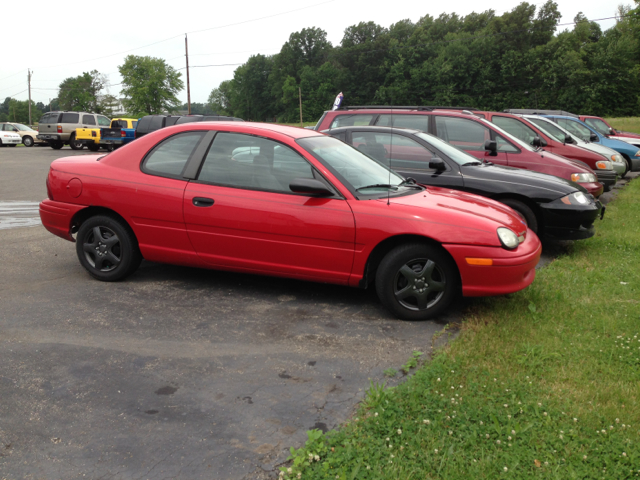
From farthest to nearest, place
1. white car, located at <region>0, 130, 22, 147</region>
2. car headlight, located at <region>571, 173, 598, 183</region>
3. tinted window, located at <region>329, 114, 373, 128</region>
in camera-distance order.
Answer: white car, located at <region>0, 130, 22, 147</region>
tinted window, located at <region>329, 114, 373, 128</region>
car headlight, located at <region>571, 173, 598, 183</region>

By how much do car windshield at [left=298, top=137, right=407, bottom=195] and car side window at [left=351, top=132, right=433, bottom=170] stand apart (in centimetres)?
145

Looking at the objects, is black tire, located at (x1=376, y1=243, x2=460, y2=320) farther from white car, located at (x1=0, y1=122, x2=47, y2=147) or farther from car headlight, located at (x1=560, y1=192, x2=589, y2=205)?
white car, located at (x1=0, y1=122, x2=47, y2=147)

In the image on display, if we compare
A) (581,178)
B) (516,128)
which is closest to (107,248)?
(581,178)

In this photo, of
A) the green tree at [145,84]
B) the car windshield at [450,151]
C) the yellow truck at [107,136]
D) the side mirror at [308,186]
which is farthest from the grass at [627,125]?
the green tree at [145,84]

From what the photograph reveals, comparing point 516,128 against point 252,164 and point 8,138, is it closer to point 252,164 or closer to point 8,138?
point 252,164

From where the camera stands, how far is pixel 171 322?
452cm

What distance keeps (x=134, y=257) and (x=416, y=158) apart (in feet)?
11.9

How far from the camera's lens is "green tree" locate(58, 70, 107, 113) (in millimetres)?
110562

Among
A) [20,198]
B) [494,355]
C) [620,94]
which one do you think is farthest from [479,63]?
[494,355]

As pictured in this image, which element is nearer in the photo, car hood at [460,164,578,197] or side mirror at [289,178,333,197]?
side mirror at [289,178,333,197]

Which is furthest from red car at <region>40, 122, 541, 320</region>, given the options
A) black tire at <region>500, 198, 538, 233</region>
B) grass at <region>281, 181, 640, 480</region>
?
black tire at <region>500, 198, 538, 233</region>

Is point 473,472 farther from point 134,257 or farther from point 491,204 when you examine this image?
point 134,257

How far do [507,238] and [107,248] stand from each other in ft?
11.9

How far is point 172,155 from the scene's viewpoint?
524cm
